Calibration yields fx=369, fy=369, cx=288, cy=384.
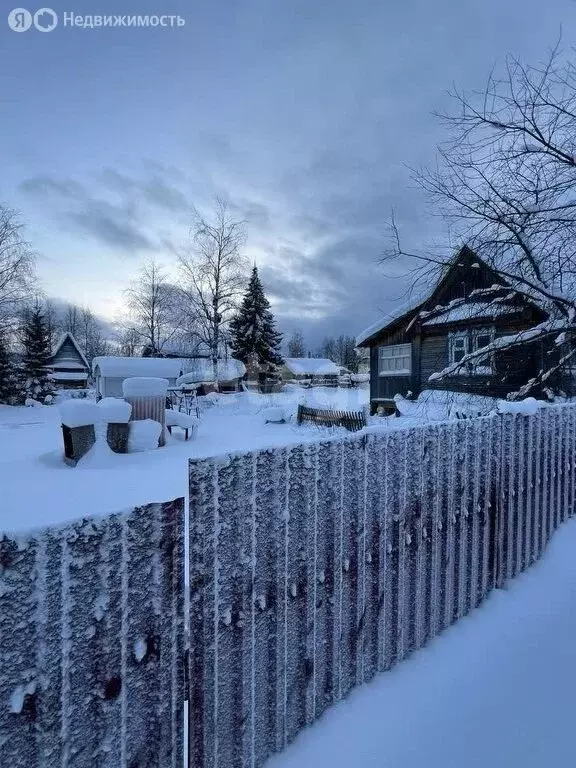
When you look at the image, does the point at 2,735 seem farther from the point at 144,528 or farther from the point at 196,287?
the point at 196,287

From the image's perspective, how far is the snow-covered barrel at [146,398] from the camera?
941 centimetres

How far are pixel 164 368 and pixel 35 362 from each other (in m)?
9.69

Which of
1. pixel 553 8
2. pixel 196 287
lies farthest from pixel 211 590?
pixel 196 287

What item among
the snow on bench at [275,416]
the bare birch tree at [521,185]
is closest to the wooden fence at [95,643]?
the bare birch tree at [521,185]

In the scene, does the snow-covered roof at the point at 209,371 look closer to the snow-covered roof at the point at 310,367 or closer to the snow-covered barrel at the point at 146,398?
the snow-covered barrel at the point at 146,398

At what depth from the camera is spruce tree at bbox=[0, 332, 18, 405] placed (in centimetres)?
2502

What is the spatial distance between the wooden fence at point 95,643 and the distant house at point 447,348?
21.2 feet

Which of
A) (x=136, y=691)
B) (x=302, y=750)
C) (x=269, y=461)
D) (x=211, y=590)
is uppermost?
(x=269, y=461)

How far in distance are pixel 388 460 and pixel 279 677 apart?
1.09 m

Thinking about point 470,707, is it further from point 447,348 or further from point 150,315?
point 150,315

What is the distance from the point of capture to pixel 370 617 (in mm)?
1898

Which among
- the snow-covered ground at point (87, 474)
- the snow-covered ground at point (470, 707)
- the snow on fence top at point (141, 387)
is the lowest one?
the snow-covered ground at point (87, 474)

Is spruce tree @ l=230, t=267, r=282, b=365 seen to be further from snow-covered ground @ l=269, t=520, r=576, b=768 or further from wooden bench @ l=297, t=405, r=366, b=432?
snow-covered ground @ l=269, t=520, r=576, b=768

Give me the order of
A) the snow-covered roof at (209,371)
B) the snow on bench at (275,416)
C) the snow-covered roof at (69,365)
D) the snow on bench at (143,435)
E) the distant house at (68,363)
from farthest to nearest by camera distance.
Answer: the distant house at (68,363) → the snow-covered roof at (69,365) → the snow-covered roof at (209,371) → the snow on bench at (275,416) → the snow on bench at (143,435)
